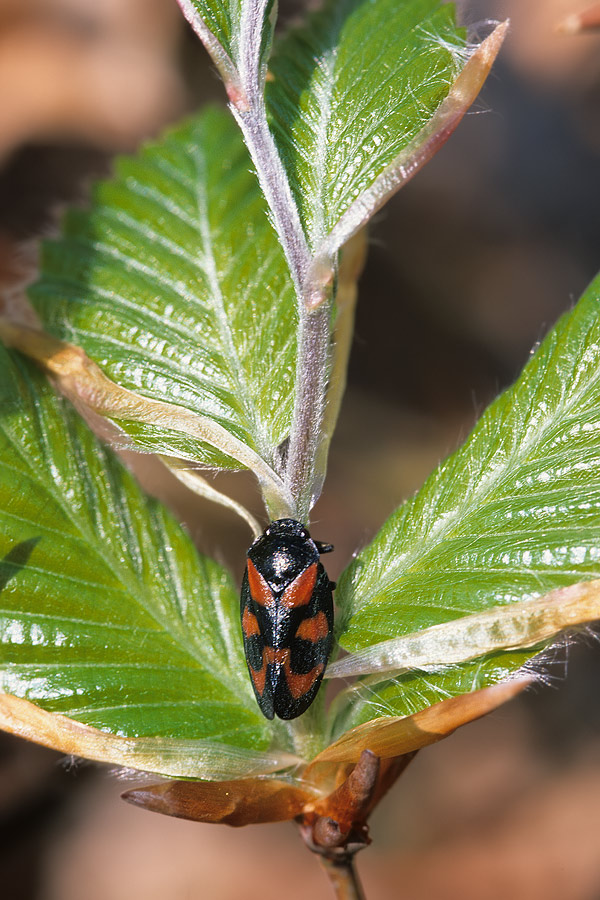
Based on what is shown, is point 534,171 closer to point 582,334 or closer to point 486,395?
point 486,395

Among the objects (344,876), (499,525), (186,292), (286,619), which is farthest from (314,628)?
(186,292)

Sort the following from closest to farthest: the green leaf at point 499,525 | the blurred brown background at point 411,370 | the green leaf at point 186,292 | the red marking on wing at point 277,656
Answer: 1. the green leaf at point 499,525
2. the red marking on wing at point 277,656
3. the green leaf at point 186,292
4. the blurred brown background at point 411,370

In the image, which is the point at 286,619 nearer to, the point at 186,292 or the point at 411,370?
the point at 186,292

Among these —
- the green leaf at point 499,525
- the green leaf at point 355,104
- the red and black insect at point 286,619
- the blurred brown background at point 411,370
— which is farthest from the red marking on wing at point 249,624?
the blurred brown background at point 411,370

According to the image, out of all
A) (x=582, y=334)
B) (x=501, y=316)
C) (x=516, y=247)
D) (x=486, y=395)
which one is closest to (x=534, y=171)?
(x=516, y=247)

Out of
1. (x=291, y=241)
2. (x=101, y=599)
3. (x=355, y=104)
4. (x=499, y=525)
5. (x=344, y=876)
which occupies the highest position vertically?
(x=355, y=104)

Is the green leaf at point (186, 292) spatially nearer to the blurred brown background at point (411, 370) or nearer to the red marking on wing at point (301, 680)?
the red marking on wing at point (301, 680)
